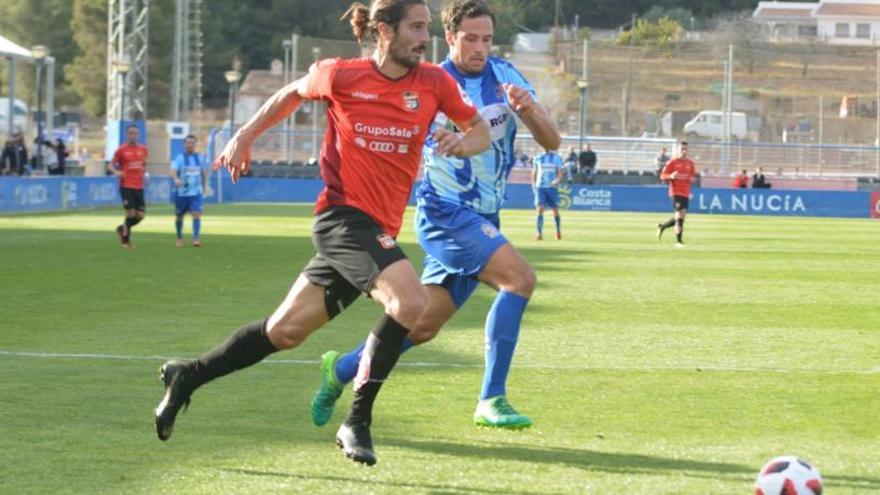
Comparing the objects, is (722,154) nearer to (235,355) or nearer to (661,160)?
(661,160)

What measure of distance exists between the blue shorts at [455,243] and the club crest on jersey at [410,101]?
1140mm

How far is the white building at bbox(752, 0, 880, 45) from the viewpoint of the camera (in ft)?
243

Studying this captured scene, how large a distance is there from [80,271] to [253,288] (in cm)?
329

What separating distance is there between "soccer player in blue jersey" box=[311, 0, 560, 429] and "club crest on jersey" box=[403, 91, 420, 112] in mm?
785

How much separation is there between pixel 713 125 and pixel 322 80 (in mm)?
59546

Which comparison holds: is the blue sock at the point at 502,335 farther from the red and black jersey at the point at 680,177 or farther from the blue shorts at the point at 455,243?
the red and black jersey at the point at 680,177

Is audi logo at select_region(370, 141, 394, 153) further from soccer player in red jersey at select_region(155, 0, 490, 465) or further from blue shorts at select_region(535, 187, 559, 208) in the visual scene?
blue shorts at select_region(535, 187, 559, 208)

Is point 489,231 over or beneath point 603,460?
over

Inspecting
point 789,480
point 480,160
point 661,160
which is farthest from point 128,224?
point 661,160

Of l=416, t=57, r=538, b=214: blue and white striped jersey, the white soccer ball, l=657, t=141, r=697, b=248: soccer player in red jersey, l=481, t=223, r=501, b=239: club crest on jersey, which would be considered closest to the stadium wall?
l=657, t=141, r=697, b=248: soccer player in red jersey

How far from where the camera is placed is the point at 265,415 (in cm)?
886

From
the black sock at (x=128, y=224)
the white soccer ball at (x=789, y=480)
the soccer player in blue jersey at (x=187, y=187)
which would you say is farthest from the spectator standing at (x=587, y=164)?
the white soccer ball at (x=789, y=480)

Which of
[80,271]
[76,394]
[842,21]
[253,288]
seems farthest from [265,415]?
[842,21]

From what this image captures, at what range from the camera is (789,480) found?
20.2 ft
